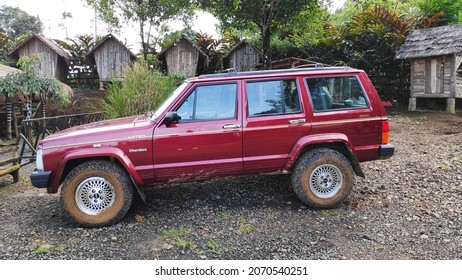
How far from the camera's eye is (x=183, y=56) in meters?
17.3

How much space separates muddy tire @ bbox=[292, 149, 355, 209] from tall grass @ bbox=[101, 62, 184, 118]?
4933 mm

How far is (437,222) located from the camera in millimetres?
4199

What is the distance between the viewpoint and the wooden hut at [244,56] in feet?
56.9

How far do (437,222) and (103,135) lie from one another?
4151mm

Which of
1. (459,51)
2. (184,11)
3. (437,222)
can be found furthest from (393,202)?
(184,11)

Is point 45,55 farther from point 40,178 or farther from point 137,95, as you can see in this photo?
point 40,178

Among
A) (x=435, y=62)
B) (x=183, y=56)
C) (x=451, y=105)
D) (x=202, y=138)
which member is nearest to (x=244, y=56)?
(x=183, y=56)

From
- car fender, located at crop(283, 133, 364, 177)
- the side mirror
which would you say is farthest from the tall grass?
car fender, located at crop(283, 133, 364, 177)

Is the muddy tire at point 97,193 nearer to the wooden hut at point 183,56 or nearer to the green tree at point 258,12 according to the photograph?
the green tree at point 258,12

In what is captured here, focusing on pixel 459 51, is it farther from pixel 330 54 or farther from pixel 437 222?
pixel 437 222

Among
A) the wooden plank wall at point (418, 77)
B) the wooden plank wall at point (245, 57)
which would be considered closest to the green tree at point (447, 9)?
the wooden plank wall at point (418, 77)

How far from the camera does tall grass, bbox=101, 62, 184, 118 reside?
8352 mm

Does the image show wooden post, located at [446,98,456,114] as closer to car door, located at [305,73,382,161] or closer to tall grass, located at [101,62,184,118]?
car door, located at [305,73,382,161]

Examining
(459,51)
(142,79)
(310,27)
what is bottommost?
(142,79)
